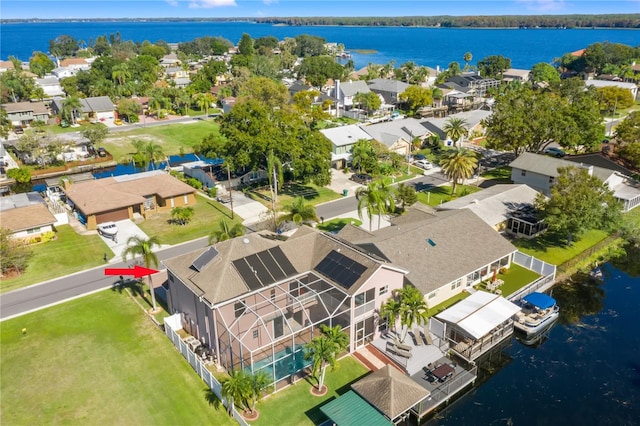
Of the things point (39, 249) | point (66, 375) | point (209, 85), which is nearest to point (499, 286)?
point (66, 375)

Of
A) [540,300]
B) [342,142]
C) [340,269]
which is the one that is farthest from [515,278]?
[342,142]

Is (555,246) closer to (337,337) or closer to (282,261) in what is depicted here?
(282,261)

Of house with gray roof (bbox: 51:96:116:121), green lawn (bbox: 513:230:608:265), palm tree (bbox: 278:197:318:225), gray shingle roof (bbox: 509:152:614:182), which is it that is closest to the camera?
palm tree (bbox: 278:197:318:225)

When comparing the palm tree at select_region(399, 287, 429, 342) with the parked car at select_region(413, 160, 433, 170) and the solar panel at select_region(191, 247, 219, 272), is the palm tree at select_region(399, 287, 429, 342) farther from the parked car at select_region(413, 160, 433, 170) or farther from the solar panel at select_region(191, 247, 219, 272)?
the parked car at select_region(413, 160, 433, 170)

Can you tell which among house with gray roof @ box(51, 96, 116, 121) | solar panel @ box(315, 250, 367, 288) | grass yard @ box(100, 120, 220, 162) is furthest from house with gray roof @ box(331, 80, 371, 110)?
solar panel @ box(315, 250, 367, 288)

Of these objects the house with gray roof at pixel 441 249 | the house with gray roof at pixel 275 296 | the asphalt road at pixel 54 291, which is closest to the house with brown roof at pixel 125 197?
the asphalt road at pixel 54 291

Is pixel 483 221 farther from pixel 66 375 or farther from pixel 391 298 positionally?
pixel 66 375
